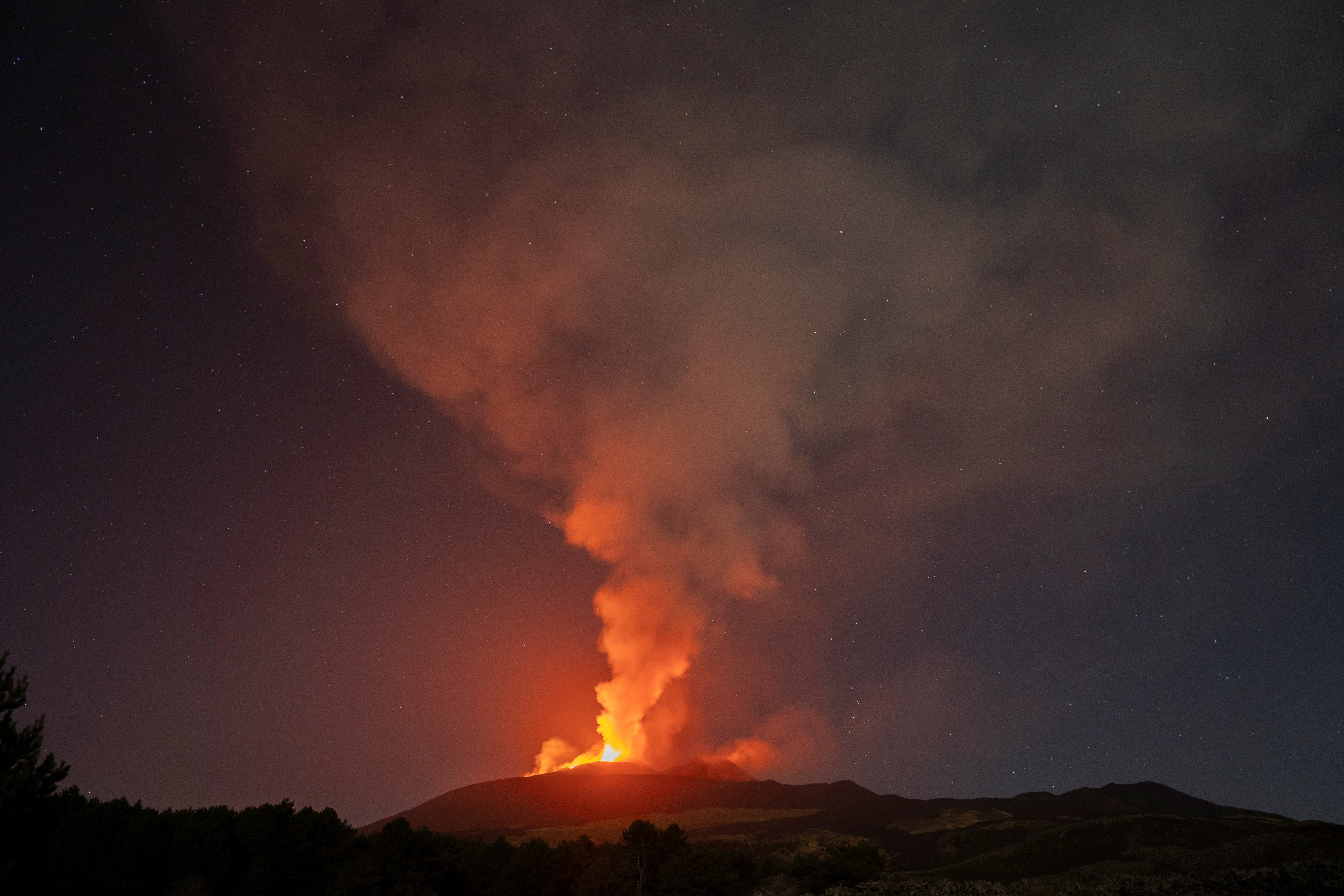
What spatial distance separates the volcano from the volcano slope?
434 mm

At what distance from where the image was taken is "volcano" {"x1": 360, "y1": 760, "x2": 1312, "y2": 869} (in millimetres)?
97812

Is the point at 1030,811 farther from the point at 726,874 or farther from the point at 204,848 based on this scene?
the point at 204,848

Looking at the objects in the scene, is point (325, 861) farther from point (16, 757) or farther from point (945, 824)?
point (945, 824)

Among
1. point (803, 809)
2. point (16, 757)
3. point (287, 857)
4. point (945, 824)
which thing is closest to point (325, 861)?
point (287, 857)

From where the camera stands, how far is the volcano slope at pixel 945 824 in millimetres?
78312

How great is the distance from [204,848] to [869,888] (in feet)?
162

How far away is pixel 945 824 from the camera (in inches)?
5271

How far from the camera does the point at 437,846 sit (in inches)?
2352

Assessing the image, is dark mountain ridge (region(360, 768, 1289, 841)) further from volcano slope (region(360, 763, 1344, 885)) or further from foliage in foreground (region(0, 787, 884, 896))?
foliage in foreground (region(0, 787, 884, 896))

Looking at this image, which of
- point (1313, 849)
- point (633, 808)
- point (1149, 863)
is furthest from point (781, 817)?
point (1313, 849)

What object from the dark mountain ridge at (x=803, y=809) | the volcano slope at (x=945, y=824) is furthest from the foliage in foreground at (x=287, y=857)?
the dark mountain ridge at (x=803, y=809)

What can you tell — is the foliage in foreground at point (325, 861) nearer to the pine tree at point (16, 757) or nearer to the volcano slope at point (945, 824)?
the pine tree at point (16, 757)

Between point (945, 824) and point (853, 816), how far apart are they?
75.5 feet

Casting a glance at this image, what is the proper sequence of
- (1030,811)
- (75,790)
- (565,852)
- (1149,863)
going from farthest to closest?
(1030,811) → (1149,863) → (565,852) → (75,790)
